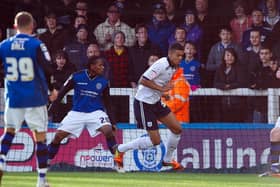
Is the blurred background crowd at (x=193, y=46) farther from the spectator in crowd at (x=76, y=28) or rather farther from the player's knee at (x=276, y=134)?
the player's knee at (x=276, y=134)

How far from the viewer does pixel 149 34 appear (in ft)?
61.5

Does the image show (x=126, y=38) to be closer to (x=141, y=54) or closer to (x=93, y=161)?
(x=141, y=54)

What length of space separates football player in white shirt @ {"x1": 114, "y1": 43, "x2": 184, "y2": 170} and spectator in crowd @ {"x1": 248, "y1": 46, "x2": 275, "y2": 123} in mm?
2523

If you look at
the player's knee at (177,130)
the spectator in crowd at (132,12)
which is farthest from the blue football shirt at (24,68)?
the spectator in crowd at (132,12)

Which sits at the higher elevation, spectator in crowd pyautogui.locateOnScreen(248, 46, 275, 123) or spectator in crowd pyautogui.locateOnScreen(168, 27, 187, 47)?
spectator in crowd pyautogui.locateOnScreen(168, 27, 187, 47)

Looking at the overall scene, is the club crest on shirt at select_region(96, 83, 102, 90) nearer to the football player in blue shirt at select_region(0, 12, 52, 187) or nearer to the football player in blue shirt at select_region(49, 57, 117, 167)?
the football player in blue shirt at select_region(49, 57, 117, 167)

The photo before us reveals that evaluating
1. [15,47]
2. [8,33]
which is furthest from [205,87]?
[15,47]

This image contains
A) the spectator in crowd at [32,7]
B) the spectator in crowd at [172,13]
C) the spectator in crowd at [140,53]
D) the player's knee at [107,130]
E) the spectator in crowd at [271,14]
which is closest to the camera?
the player's knee at [107,130]

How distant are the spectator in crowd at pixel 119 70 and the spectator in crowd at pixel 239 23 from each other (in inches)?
90.4

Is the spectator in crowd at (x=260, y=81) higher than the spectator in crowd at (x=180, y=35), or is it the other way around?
the spectator in crowd at (x=180, y=35)

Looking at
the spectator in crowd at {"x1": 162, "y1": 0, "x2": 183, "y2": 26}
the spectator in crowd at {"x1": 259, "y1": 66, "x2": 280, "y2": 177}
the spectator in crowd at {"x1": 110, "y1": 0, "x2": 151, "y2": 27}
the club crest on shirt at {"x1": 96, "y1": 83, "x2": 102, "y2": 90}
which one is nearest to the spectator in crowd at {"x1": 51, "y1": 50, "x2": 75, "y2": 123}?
the club crest on shirt at {"x1": 96, "y1": 83, "x2": 102, "y2": 90}

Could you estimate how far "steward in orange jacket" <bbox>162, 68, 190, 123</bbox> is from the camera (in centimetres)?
1775

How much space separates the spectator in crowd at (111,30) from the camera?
1892cm

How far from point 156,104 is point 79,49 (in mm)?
3253
